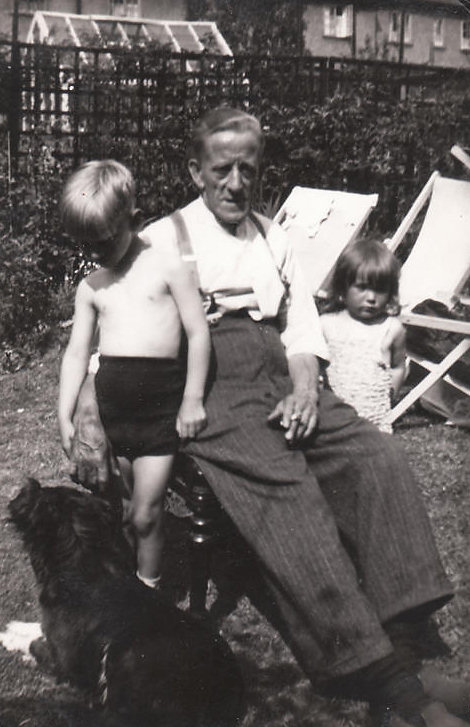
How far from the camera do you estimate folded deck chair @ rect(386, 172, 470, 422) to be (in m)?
4.85

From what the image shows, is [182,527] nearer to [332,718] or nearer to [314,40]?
[332,718]

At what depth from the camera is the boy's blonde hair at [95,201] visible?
8.90ft

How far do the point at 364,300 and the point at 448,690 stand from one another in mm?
1870

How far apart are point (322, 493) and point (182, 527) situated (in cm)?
121

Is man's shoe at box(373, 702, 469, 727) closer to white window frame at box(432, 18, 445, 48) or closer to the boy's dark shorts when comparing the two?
the boy's dark shorts

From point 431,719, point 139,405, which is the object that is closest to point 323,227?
point 139,405

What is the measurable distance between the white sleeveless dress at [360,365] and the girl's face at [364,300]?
0.06 metres

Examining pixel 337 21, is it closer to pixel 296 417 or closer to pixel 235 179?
pixel 235 179

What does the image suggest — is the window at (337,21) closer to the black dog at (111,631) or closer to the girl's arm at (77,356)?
the girl's arm at (77,356)

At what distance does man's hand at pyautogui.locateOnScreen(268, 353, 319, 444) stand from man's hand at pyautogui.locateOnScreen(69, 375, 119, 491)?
55 centimetres

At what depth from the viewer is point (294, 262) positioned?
3.22 metres

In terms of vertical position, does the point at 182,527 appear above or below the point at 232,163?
below

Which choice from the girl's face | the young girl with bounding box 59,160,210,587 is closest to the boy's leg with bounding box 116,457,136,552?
the young girl with bounding box 59,160,210,587

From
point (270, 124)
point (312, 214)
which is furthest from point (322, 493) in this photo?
point (270, 124)
